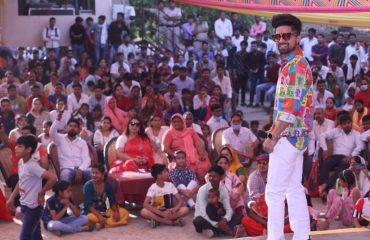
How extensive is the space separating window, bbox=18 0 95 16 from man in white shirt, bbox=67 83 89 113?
17.1ft

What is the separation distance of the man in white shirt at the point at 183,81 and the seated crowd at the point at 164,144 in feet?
0.07

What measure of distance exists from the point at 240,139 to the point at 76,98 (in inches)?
132

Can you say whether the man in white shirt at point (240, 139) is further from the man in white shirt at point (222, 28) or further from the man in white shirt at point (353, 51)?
the man in white shirt at point (222, 28)

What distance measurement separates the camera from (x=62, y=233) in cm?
879

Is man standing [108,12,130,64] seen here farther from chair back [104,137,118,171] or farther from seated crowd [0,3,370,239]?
chair back [104,137,118,171]

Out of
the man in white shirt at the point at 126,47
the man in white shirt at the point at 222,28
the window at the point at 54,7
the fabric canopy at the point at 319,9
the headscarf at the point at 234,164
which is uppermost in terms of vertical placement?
the fabric canopy at the point at 319,9

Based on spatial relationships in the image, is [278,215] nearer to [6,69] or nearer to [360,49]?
[6,69]

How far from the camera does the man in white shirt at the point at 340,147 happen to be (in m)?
10.3

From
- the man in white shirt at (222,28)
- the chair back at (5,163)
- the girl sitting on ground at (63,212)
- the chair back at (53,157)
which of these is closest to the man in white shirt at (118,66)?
the man in white shirt at (222,28)

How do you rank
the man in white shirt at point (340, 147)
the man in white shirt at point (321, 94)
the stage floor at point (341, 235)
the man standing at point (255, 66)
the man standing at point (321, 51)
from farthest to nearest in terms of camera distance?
the man standing at point (321, 51)
the man standing at point (255, 66)
the man in white shirt at point (321, 94)
the man in white shirt at point (340, 147)
the stage floor at point (341, 235)

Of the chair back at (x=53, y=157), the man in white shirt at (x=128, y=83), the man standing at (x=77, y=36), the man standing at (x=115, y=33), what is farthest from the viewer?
the man standing at (x=115, y=33)

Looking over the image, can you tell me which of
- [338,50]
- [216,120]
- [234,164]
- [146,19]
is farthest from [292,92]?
[146,19]

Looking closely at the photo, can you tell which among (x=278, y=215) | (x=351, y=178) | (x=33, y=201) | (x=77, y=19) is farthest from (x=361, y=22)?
(x=77, y=19)

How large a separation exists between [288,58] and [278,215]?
1038 millimetres
